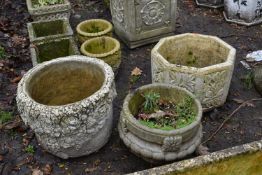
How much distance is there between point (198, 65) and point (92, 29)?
1.64 meters

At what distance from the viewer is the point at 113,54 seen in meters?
4.58

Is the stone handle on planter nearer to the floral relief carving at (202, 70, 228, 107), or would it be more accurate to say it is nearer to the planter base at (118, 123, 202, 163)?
the planter base at (118, 123, 202, 163)

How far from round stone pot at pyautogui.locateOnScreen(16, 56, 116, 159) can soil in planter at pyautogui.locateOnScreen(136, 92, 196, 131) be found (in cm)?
35

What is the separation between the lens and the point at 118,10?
17.6 ft

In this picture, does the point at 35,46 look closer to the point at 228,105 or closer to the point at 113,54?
the point at 113,54

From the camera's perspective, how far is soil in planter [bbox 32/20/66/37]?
193 inches

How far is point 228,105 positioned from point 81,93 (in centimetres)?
169

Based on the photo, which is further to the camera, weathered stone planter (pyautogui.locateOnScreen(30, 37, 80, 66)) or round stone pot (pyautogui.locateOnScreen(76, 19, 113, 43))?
round stone pot (pyautogui.locateOnScreen(76, 19, 113, 43))

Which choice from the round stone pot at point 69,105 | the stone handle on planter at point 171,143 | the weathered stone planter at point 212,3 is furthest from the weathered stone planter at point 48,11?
the stone handle on planter at point 171,143

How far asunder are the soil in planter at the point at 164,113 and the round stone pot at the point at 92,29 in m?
1.50

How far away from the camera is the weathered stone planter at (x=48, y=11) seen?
17.1 ft

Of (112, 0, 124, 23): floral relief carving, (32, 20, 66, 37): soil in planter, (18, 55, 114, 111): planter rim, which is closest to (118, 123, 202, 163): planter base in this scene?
(18, 55, 114, 111): planter rim

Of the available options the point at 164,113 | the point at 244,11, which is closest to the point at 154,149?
the point at 164,113

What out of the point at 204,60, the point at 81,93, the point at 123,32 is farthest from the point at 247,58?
the point at 81,93
